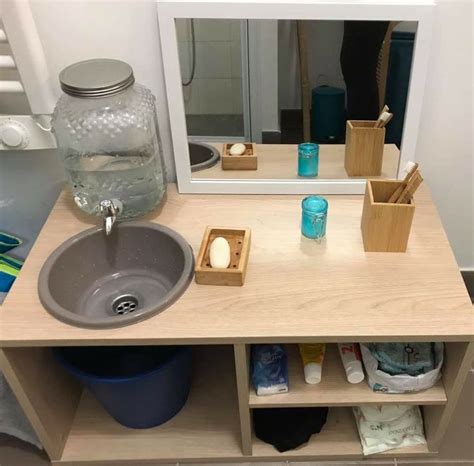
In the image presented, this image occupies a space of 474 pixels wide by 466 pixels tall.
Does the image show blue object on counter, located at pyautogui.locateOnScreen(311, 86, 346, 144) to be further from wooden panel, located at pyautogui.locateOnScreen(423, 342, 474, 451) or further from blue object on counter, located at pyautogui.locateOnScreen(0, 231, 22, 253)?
blue object on counter, located at pyautogui.locateOnScreen(0, 231, 22, 253)

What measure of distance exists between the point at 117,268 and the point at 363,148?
638 mm

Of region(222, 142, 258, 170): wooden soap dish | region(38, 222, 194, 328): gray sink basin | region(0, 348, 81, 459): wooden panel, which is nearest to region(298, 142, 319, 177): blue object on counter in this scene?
region(222, 142, 258, 170): wooden soap dish

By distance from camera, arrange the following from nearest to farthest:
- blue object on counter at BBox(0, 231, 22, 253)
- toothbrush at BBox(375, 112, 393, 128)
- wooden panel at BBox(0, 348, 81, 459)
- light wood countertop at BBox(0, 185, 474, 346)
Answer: light wood countertop at BBox(0, 185, 474, 346) → wooden panel at BBox(0, 348, 81, 459) → toothbrush at BBox(375, 112, 393, 128) → blue object on counter at BBox(0, 231, 22, 253)

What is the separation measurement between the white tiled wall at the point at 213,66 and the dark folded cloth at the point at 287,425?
2.40 ft

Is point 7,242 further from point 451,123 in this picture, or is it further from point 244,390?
point 451,123

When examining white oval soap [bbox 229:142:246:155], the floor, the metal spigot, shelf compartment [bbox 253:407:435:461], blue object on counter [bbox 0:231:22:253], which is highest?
the floor

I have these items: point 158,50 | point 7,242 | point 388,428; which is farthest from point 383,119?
point 7,242

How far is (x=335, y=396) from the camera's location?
42.1 inches

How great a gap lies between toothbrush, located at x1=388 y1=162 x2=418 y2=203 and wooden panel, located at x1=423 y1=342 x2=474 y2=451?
314 mm

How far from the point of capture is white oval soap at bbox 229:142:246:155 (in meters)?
1.19

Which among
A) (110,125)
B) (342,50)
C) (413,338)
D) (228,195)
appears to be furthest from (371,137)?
(110,125)

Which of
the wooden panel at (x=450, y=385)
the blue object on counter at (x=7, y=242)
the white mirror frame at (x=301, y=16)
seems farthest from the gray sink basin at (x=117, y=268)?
the wooden panel at (x=450, y=385)

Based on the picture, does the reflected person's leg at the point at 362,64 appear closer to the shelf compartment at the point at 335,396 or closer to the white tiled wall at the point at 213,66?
the white tiled wall at the point at 213,66

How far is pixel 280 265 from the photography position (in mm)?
1030
